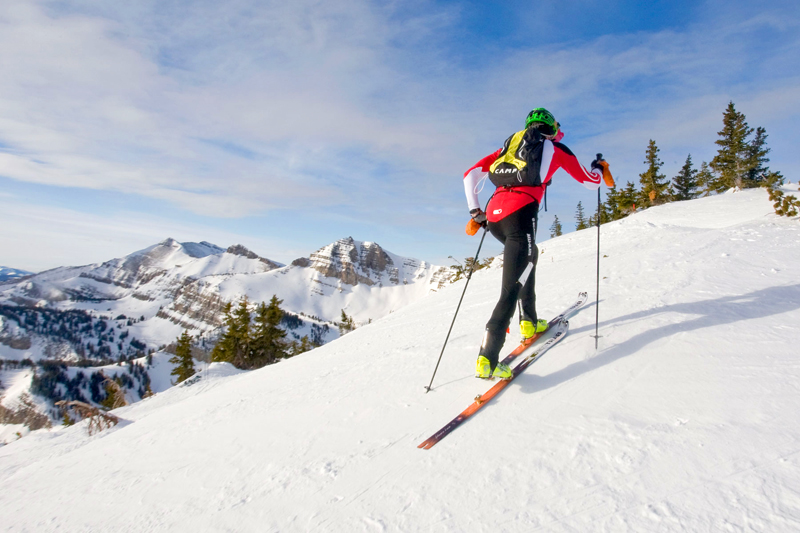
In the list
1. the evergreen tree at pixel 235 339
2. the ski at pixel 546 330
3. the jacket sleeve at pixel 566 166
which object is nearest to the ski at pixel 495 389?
the ski at pixel 546 330

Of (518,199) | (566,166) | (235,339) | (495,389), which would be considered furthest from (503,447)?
(235,339)

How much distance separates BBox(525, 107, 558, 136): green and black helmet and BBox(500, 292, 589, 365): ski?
2.52m

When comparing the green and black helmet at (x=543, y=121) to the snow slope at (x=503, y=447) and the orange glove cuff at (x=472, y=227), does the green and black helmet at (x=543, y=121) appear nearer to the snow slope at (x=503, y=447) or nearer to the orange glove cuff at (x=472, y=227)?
the orange glove cuff at (x=472, y=227)

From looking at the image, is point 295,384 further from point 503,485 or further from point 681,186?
point 681,186

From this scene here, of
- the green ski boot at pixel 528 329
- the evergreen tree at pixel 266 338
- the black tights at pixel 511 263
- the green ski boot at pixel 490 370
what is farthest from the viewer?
the evergreen tree at pixel 266 338

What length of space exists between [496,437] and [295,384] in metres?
3.45

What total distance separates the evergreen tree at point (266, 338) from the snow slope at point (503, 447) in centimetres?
2677

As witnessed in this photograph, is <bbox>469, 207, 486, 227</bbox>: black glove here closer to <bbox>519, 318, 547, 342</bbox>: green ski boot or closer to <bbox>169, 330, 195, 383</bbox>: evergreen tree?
<bbox>519, 318, 547, 342</bbox>: green ski boot

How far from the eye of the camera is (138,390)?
135 m

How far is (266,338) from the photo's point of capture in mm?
31984

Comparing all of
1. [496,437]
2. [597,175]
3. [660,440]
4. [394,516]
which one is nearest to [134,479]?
[394,516]

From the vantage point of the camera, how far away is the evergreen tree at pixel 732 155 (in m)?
35.7

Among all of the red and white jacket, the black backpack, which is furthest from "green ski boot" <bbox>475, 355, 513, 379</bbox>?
the black backpack

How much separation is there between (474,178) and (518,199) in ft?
2.39
